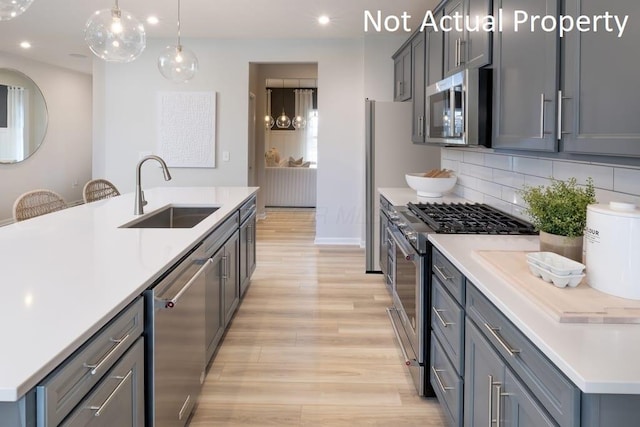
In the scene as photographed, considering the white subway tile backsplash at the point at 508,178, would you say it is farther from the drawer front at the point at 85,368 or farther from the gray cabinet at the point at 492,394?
the drawer front at the point at 85,368

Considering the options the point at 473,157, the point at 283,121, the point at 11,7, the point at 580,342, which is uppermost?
the point at 283,121

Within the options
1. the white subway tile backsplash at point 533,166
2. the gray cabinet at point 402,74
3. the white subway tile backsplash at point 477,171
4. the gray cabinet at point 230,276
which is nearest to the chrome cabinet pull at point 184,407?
the gray cabinet at point 230,276

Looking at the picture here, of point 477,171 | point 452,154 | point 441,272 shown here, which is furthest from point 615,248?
point 452,154

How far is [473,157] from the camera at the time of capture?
3.71 metres

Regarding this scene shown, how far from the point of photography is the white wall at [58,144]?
7.82 m

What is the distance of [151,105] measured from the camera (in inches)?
257

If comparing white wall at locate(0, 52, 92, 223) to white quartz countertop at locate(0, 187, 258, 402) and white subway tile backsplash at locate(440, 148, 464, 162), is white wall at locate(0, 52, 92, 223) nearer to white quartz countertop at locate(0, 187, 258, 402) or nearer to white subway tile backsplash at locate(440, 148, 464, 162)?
white quartz countertop at locate(0, 187, 258, 402)

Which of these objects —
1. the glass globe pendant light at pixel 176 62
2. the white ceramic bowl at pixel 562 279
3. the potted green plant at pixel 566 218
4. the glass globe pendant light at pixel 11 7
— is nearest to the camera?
the white ceramic bowl at pixel 562 279

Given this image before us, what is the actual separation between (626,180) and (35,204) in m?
3.14

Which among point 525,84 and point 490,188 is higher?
point 525,84

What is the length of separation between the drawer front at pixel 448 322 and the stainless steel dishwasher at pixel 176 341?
41.5 inches

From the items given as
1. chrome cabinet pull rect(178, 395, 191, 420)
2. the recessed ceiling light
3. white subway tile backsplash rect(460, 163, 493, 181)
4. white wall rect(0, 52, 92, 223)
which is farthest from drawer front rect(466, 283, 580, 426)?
white wall rect(0, 52, 92, 223)

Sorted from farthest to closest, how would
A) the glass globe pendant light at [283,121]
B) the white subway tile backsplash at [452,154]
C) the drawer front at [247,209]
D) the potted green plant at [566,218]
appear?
the glass globe pendant light at [283,121]
the white subway tile backsplash at [452,154]
the drawer front at [247,209]
the potted green plant at [566,218]

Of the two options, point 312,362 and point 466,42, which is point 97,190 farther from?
point 466,42
